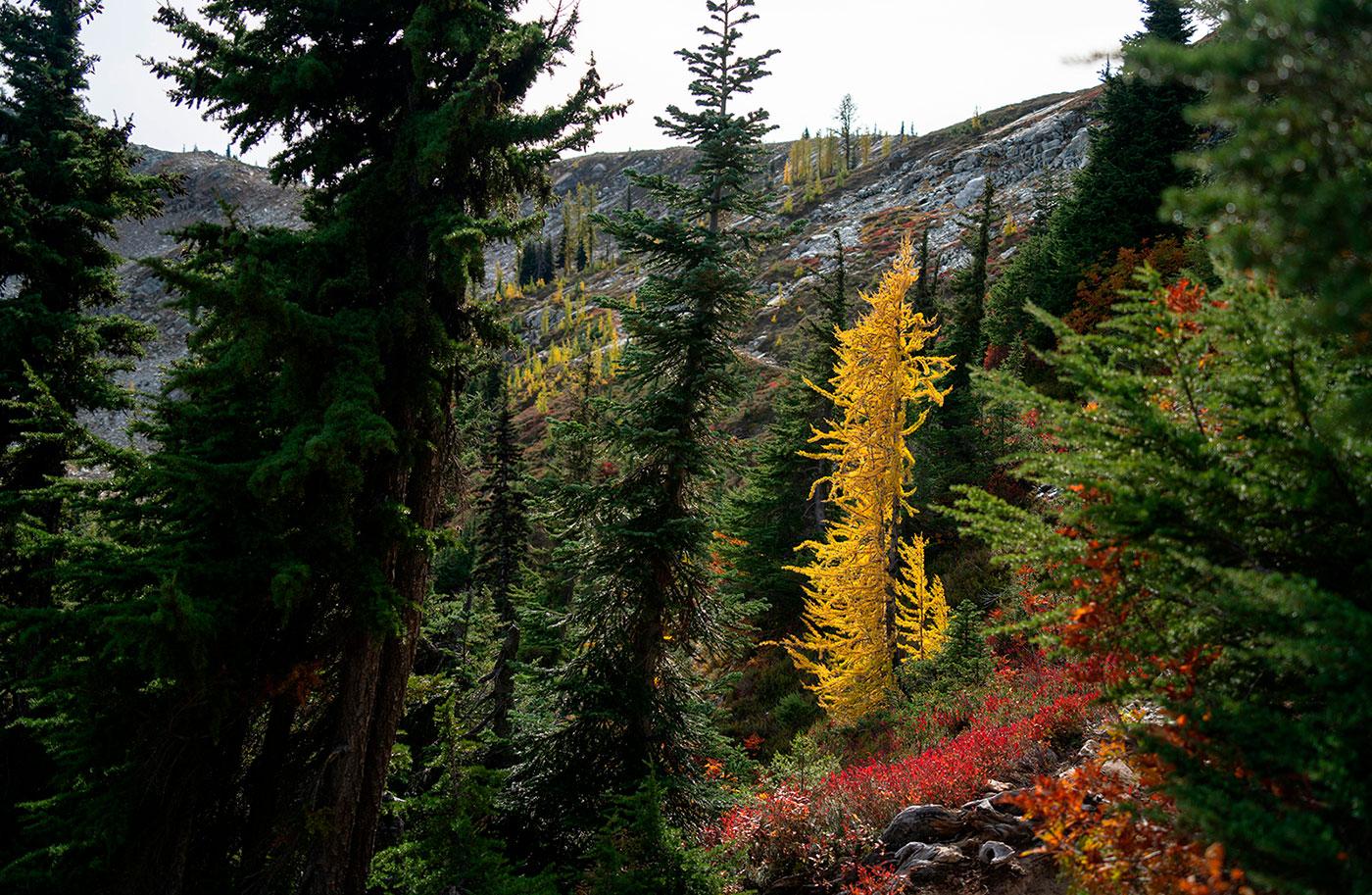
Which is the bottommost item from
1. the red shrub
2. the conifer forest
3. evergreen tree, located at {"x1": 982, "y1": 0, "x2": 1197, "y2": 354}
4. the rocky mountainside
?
the red shrub

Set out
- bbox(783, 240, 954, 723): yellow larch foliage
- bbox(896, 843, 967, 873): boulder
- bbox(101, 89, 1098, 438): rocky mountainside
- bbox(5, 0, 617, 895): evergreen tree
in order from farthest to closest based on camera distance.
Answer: bbox(101, 89, 1098, 438): rocky mountainside, bbox(783, 240, 954, 723): yellow larch foliage, bbox(896, 843, 967, 873): boulder, bbox(5, 0, 617, 895): evergreen tree

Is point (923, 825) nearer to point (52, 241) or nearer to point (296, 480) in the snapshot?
point (296, 480)

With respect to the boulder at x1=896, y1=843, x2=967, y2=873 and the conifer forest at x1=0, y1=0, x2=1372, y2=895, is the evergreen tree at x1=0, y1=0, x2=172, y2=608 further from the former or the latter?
the boulder at x1=896, y1=843, x2=967, y2=873

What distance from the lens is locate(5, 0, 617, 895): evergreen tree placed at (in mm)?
5824

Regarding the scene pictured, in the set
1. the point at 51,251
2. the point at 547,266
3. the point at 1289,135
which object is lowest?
the point at 1289,135

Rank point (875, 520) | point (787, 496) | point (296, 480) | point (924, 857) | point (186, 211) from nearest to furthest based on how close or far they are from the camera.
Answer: point (296, 480) < point (924, 857) < point (875, 520) < point (787, 496) < point (186, 211)

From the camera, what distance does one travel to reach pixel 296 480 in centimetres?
582

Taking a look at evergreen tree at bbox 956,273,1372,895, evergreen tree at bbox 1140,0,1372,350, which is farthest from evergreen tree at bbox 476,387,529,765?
evergreen tree at bbox 1140,0,1372,350

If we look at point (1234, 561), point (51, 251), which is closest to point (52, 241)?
point (51, 251)

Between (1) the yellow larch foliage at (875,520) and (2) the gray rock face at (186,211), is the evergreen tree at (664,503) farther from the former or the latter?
(2) the gray rock face at (186,211)

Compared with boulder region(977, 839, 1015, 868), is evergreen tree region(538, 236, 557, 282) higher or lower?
higher

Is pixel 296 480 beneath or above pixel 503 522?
above

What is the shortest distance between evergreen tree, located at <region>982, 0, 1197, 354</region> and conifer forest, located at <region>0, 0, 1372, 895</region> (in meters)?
3.25

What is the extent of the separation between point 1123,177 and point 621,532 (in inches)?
855
